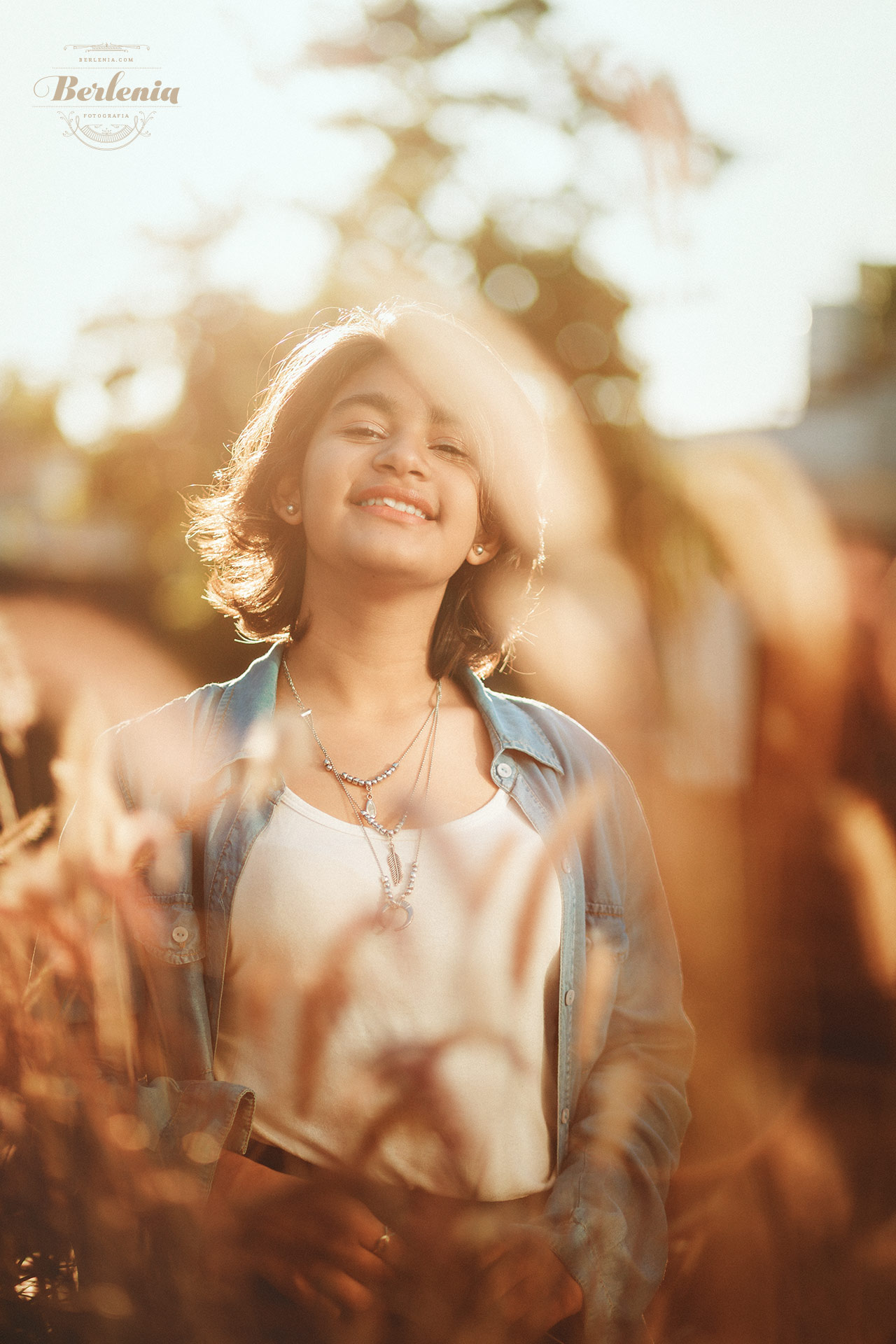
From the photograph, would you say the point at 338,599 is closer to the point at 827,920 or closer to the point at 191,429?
the point at 191,429

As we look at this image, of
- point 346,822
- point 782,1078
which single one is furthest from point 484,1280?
point 782,1078

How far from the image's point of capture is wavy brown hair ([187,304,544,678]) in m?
1.18

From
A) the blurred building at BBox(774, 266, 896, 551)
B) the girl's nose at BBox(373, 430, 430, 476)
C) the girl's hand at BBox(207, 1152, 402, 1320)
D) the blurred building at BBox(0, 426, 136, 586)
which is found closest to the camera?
the girl's hand at BBox(207, 1152, 402, 1320)

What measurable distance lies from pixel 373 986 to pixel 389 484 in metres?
0.59

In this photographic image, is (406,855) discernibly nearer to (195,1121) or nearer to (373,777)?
(373,777)

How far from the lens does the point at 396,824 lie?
42.8 inches

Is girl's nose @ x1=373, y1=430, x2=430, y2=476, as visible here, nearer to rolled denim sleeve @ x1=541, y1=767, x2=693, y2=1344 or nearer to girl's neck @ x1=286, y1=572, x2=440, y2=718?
girl's neck @ x1=286, y1=572, x2=440, y2=718

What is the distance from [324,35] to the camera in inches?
52.2

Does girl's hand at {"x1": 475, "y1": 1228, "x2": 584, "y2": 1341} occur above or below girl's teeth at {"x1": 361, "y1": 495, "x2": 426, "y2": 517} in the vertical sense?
below

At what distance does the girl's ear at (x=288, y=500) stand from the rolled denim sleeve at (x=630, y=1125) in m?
0.61

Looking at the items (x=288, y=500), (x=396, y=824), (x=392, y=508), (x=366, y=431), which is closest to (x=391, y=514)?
(x=392, y=508)

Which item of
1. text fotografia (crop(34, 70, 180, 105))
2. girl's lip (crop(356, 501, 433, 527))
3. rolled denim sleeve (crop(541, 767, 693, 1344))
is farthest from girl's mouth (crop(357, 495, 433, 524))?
text fotografia (crop(34, 70, 180, 105))

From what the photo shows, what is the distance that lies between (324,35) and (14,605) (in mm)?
1118

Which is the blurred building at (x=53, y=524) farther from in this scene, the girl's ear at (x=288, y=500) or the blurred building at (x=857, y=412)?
the blurred building at (x=857, y=412)
